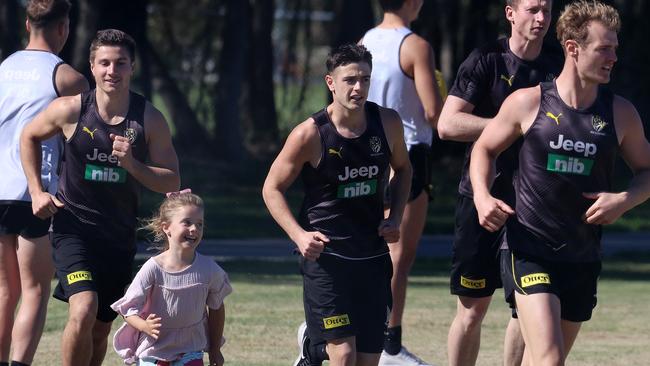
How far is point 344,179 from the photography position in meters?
6.59

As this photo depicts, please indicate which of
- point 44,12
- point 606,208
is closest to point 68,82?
point 44,12

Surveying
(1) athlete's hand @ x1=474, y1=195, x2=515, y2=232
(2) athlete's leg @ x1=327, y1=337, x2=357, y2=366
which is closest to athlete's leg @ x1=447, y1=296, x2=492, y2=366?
(2) athlete's leg @ x1=327, y1=337, x2=357, y2=366

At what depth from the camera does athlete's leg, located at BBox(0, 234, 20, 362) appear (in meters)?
7.43

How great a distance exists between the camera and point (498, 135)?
6.21m

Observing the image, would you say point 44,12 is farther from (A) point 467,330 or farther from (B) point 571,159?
(B) point 571,159

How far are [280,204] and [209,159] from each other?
17433 mm

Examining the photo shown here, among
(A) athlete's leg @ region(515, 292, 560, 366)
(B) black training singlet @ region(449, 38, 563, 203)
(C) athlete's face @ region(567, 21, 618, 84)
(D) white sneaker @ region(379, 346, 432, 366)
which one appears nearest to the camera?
(A) athlete's leg @ region(515, 292, 560, 366)

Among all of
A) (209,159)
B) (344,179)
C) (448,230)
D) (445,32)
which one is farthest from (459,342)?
(445,32)

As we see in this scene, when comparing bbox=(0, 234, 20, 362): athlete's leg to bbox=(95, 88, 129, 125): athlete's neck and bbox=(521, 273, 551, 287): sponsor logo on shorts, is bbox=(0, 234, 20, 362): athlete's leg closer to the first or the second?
bbox=(95, 88, 129, 125): athlete's neck

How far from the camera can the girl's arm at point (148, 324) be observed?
638 centimetres

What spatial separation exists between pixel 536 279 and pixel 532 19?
165 centimetres

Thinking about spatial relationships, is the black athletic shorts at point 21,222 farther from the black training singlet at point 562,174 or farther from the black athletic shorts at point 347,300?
the black training singlet at point 562,174

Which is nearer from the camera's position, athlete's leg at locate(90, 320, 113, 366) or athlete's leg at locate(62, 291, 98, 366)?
athlete's leg at locate(62, 291, 98, 366)

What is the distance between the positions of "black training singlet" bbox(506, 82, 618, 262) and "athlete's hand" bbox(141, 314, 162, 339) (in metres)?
1.73
